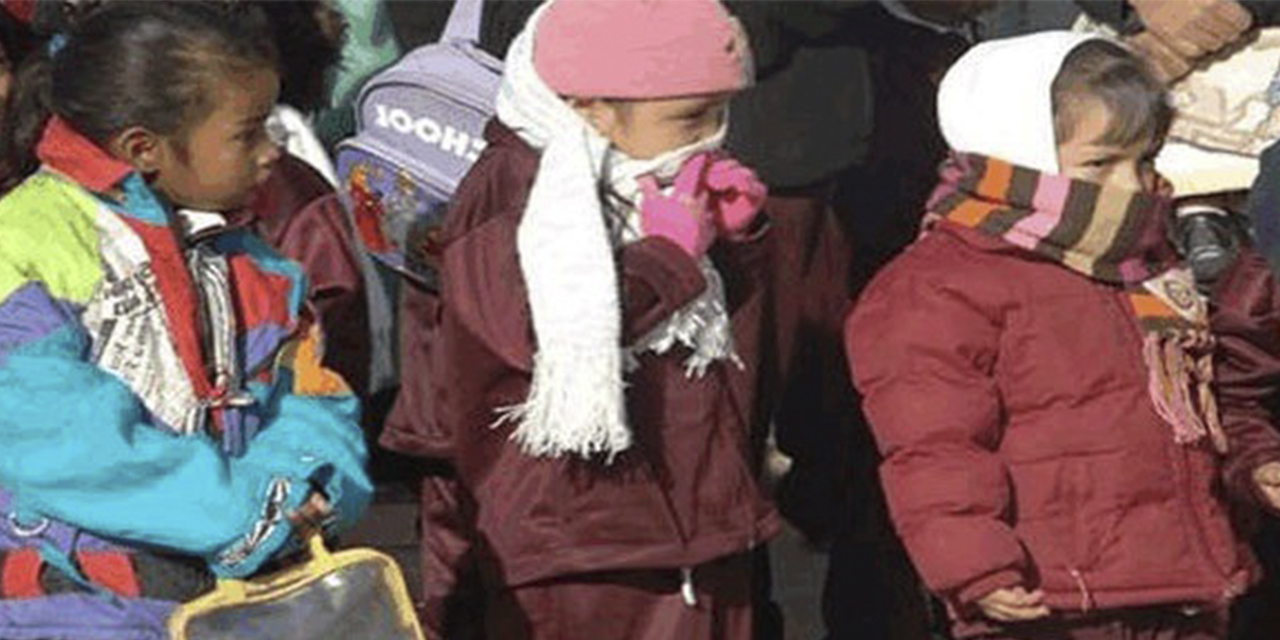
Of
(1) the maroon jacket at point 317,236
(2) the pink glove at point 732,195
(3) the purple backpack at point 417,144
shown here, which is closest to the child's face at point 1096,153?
(2) the pink glove at point 732,195

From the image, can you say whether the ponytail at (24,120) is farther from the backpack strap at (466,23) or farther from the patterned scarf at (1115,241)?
the patterned scarf at (1115,241)

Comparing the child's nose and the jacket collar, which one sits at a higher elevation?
the jacket collar

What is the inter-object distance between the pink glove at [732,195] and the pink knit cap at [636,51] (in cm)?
13

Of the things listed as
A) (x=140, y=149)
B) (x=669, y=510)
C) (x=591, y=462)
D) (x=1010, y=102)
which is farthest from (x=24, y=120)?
(x=1010, y=102)

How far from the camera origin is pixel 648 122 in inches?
177

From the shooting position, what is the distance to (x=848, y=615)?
18.2ft

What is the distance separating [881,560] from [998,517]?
1.12 metres

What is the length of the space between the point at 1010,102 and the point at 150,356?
1.48 meters

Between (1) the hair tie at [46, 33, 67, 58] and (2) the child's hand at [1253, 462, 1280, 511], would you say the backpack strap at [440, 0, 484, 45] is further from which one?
(2) the child's hand at [1253, 462, 1280, 511]

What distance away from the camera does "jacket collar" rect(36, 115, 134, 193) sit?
3879 mm

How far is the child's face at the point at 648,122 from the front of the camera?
14.7 ft

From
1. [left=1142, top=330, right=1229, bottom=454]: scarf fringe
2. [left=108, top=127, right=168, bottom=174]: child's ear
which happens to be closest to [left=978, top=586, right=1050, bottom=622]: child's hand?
[left=1142, top=330, right=1229, bottom=454]: scarf fringe

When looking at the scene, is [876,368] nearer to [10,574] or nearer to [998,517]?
[998,517]

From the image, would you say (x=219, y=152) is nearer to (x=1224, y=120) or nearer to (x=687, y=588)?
(x=687, y=588)
